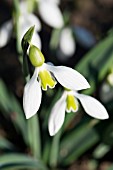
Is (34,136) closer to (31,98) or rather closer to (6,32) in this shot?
(6,32)

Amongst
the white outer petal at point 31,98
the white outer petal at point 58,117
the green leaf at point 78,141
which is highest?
the white outer petal at point 31,98

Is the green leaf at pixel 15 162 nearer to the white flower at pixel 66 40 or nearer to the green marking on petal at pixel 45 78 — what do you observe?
the green marking on petal at pixel 45 78

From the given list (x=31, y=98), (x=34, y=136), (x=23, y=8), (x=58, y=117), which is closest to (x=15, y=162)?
(x=34, y=136)

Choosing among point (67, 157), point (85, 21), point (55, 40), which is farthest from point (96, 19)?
point (67, 157)

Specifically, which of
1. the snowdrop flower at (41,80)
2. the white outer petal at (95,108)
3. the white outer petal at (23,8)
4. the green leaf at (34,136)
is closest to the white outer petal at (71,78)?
the snowdrop flower at (41,80)

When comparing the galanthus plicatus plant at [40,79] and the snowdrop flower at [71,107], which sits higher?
the galanthus plicatus plant at [40,79]

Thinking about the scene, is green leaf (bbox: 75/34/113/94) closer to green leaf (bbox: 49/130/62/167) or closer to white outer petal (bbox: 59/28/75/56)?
white outer petal (bbox: 59/28/75/56)

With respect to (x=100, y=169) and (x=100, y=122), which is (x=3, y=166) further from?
(x=100, y=169)
